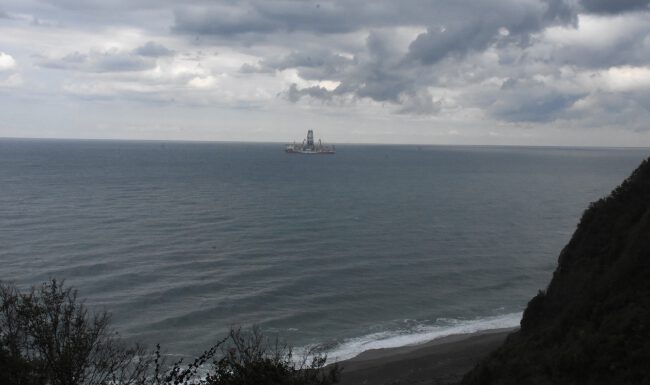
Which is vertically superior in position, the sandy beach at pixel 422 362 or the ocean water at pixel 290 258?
the ocean water at pixel 290 258

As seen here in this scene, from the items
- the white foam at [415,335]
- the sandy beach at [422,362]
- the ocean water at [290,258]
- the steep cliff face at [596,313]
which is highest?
the steep cliff face at [596,313]

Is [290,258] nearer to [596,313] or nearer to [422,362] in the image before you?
[422,362]

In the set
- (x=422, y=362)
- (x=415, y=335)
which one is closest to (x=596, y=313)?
(x=422, y=362)

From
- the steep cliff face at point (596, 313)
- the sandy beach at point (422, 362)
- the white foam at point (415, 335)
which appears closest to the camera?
the steep cliff face at point (596, 313)

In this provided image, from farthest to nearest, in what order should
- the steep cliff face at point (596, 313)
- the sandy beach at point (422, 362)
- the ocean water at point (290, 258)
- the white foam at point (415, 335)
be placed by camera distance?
the ocean water at point (290, 258)
the white foam at point (415, 335)
the sandy beach at point (422, 362)
the steep cliff face at point (596, 313)

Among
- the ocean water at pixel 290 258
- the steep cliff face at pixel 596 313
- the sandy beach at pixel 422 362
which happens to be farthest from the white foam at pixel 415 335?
the steep cliff face at pixel 596 313

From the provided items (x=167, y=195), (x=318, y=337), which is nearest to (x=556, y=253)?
(x=318, y=337)

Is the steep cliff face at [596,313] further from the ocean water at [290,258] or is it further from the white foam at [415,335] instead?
the ocean water at [290,258]
